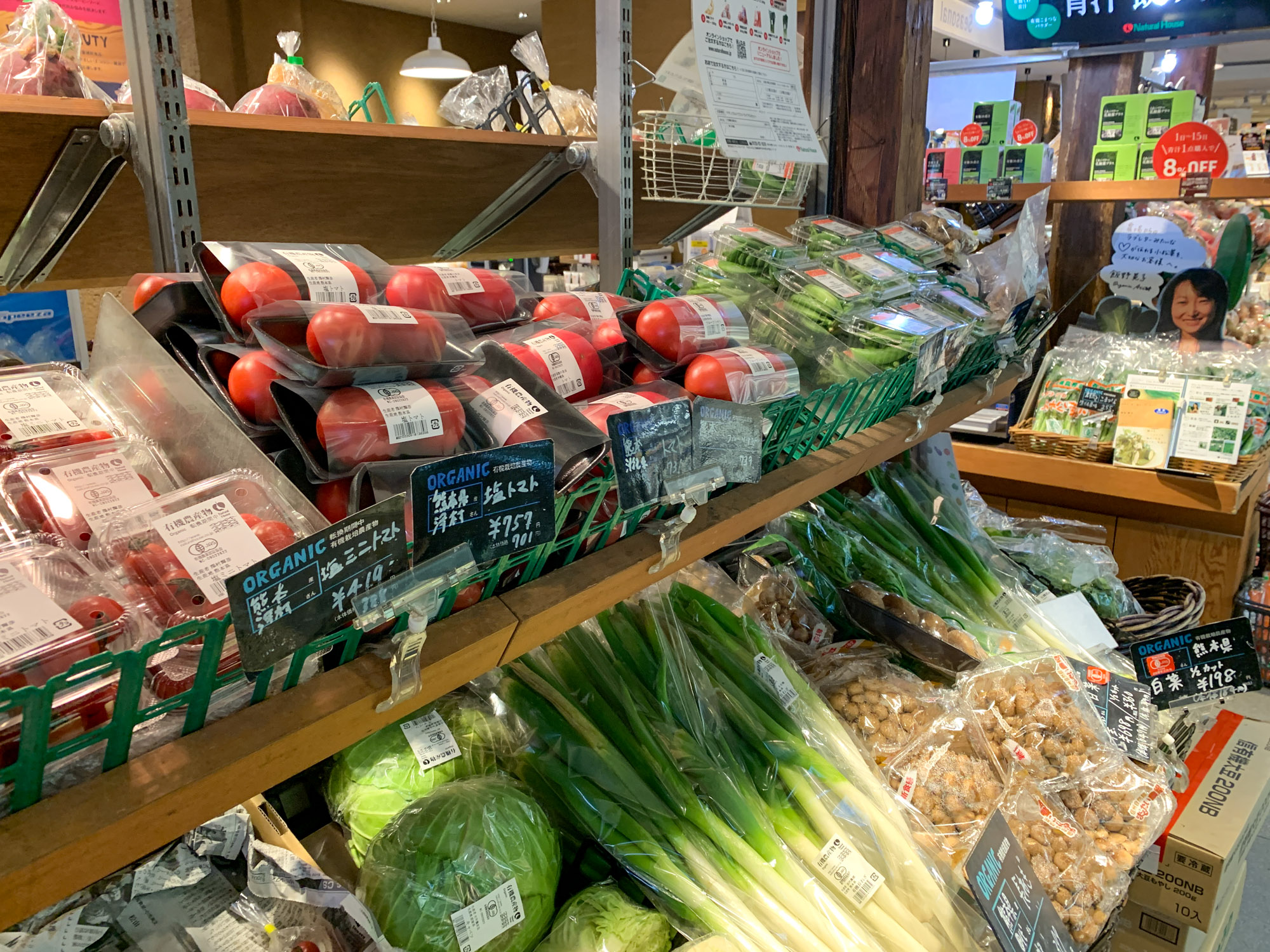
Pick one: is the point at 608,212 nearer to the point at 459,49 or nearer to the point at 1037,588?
the point at 1037,588

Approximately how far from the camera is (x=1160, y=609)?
2414mm

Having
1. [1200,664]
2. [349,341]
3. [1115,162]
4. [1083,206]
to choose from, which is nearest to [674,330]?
[349,341]

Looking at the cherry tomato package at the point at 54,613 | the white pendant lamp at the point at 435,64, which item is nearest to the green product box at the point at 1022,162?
the cherry tomato package at the point at 54,613

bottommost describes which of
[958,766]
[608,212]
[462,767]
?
[958,766]

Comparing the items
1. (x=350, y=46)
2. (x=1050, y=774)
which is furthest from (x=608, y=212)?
(x=350, y=46)

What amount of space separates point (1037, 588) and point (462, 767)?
1.58 m

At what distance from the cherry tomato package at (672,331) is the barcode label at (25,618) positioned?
2.38 feet

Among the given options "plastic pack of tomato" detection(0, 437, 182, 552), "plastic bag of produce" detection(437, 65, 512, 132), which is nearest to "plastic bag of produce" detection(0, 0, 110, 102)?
"plastic pack of tomato" detection(0, 437, 182, 552)

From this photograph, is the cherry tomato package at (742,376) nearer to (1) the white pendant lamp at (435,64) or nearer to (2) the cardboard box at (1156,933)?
(2) the cardboard box at (1156,933)

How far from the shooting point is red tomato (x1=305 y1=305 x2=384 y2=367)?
29.4 inches

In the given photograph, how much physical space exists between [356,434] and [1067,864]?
3.96 feet

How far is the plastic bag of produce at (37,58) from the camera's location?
4.24ft

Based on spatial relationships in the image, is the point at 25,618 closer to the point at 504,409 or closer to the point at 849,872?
the point at 504,409

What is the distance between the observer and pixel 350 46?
32.1 ft
